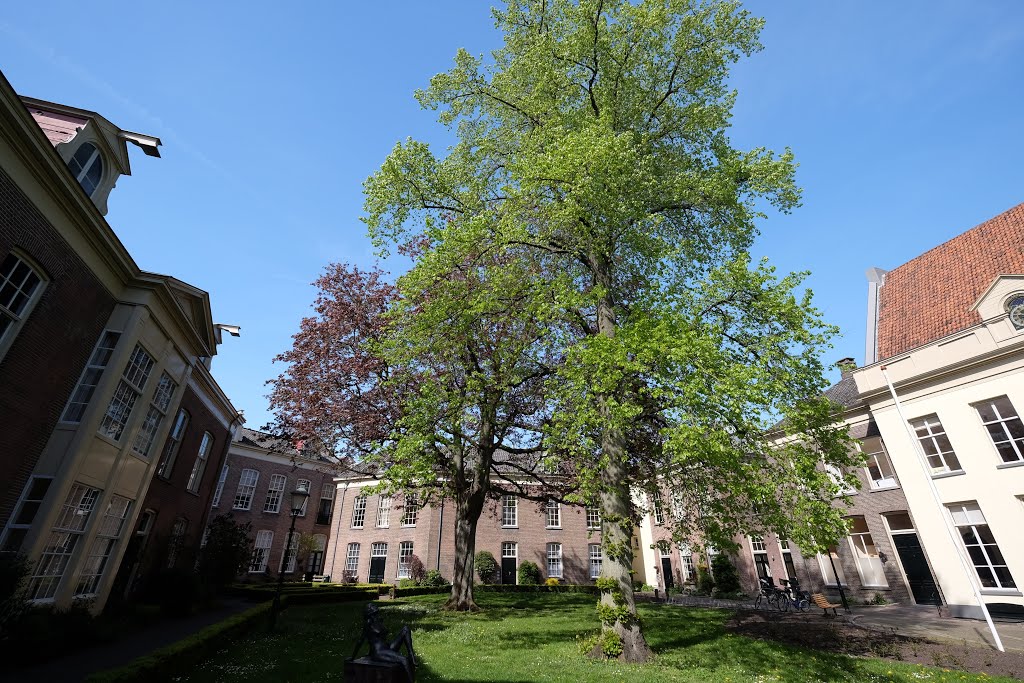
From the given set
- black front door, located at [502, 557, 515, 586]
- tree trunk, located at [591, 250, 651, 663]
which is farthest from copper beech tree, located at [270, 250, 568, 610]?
black front door, located at [502, 557, 515, 586]

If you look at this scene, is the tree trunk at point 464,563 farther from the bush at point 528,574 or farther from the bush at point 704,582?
the bush at point 528,574

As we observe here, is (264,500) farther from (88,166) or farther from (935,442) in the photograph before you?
(935,442)

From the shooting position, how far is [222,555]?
1980 cm

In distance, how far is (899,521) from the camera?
20.3 metres

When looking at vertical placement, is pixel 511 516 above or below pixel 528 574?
above

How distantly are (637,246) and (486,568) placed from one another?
3078 cm

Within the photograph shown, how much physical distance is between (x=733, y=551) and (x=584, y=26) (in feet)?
48.6

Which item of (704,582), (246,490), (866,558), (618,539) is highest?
(246,490)

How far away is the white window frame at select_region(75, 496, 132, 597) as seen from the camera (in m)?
12.2

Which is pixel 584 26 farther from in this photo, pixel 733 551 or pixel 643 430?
pixel 733 551

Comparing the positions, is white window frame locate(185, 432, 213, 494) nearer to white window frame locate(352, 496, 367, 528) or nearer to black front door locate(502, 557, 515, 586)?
white window frame locate(352, 496, 367, 528)

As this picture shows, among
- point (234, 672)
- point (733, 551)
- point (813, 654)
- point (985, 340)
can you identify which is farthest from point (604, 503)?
point (985, 340)

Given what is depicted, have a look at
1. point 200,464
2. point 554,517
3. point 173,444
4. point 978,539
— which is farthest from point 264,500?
point 978,539

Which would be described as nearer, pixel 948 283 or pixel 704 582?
pixel 948 283
